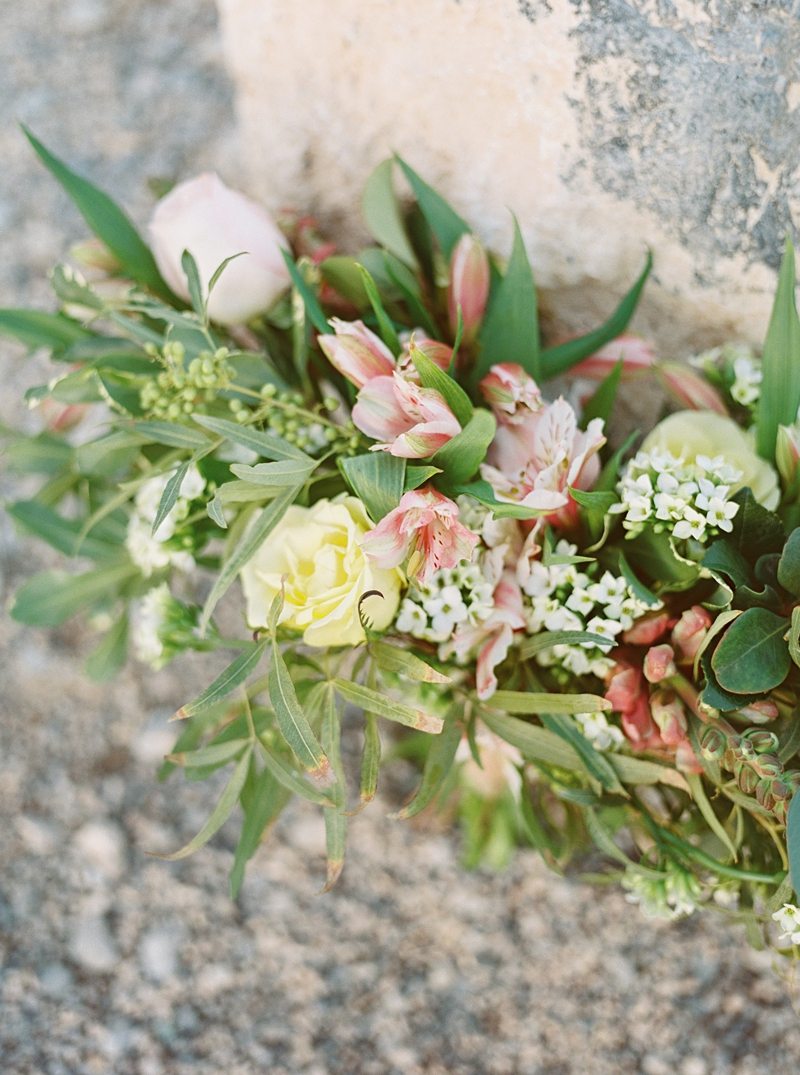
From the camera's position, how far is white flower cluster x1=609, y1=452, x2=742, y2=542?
1.94 feet

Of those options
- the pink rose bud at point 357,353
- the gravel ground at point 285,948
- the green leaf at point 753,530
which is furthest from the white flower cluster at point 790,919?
the pink rose bud at point 357,353

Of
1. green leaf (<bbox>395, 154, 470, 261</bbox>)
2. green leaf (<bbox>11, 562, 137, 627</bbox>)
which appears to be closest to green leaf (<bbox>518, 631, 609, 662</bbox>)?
green leaf (<bbox>395, 154, 470, 261</bbox>)

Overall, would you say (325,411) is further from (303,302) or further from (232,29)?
(232,29)

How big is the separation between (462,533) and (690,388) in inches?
10.9

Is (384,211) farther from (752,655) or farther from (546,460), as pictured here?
(752,655)

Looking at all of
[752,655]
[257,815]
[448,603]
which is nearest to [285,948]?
[257,815]

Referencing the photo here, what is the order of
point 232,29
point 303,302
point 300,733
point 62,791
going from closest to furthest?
point 300,733
point 303,302
point 232,29
point 62,791

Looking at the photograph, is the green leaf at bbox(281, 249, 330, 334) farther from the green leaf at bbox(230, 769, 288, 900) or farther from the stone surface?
the green leaf at bbox(230, 769, 288, 900)

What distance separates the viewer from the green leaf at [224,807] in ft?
2.02

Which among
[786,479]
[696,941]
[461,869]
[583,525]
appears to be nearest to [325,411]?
[583,525]

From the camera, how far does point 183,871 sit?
0.97 meters

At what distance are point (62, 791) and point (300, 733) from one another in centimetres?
58

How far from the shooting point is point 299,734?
573 mm

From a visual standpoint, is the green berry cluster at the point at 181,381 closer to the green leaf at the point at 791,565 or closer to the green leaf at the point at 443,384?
the green leaf at the point at 443,384
